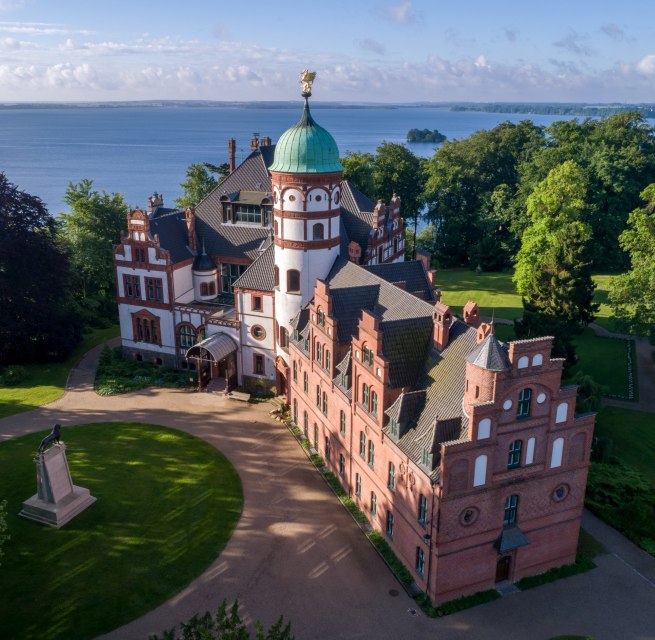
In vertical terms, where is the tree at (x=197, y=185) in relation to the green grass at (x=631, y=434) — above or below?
above

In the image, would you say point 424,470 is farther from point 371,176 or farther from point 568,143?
point 568,143

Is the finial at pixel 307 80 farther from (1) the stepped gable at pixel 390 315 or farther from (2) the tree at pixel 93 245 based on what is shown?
(2) the tree at pixel 93 245

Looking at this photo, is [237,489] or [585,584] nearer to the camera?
[585,584]

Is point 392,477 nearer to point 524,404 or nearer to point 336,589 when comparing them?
point 336,589

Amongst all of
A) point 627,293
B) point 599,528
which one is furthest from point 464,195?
point 599,528

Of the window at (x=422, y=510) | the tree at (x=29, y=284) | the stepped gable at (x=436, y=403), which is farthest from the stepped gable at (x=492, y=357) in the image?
the tree at (x=29, y=284)

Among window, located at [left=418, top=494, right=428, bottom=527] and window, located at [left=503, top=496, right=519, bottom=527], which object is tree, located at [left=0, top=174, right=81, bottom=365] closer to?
window, located at [left=418, top=494, right=428, bottom=527]

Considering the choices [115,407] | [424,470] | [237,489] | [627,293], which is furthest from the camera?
[627,293]
